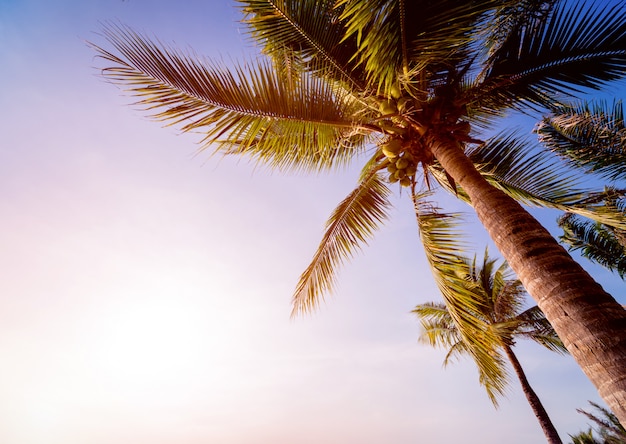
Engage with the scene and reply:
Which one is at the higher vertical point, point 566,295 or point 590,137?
point 590,137

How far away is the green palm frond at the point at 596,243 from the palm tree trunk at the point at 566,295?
337 inches

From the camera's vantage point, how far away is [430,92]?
13.7 ft

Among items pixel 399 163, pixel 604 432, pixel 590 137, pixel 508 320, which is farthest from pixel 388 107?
pixel 604 432

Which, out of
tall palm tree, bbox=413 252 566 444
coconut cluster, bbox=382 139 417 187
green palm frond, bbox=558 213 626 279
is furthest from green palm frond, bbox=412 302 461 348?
coconut cluster, bbox=382 139 417 187

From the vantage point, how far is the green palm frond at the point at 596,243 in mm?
9492

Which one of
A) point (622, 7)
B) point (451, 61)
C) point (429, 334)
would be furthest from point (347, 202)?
point (429, 334)

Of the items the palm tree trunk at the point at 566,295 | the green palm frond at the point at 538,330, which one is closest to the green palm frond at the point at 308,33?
the palm tree trunk at the point at 566,295

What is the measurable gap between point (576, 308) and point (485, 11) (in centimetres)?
276

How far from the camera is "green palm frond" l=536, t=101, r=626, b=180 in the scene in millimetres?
5488

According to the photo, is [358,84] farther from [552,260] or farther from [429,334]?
[429,334]

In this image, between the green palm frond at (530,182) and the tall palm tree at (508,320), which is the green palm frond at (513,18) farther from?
the tall palm tree at (508,320)

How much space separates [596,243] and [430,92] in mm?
9350

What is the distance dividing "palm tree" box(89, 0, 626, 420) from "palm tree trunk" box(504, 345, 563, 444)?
8145mm

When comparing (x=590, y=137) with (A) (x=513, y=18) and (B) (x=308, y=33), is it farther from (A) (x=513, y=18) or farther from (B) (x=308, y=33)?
(B) (x=308, y=33)
